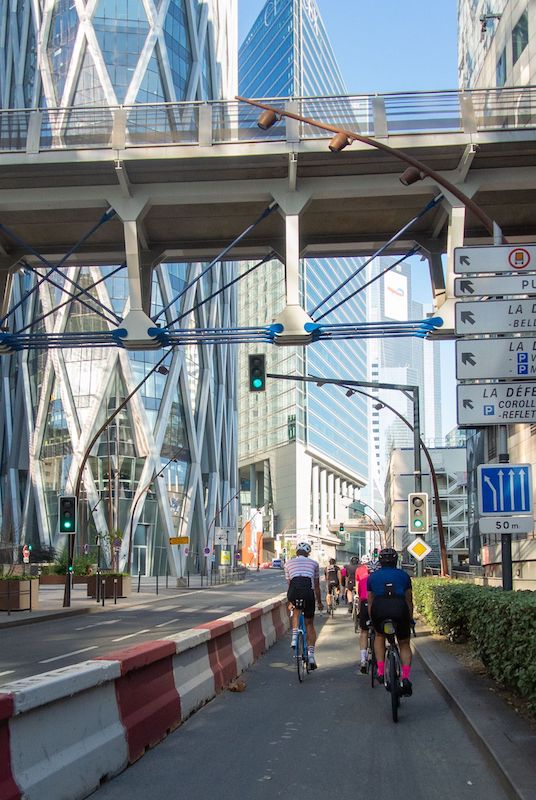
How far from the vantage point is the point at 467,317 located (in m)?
11.0

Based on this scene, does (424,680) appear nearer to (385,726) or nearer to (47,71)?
(385,726)

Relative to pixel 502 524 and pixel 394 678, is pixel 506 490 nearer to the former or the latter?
pixel 502 524

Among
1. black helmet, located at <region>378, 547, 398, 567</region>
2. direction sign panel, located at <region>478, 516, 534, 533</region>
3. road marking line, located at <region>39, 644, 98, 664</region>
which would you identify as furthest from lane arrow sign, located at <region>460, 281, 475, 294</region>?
road marking line, located at <region>39, 644, 98, 664</region>

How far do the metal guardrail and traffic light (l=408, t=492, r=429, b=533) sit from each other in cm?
1022

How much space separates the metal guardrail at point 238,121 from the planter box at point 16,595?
576 inches

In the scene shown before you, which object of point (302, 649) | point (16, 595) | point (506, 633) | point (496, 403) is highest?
point (496, 403)

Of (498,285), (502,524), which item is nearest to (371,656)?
(502,524)

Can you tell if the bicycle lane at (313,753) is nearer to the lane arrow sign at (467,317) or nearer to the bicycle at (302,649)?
the bicycle at (302,649)

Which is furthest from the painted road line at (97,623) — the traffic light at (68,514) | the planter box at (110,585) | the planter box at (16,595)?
the planter box at (110,585)

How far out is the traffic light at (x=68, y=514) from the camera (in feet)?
96.2

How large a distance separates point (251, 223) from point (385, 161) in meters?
3.63

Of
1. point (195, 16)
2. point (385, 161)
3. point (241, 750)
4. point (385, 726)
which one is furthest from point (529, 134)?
point (195, 16)

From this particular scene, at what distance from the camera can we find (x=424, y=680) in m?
11.6

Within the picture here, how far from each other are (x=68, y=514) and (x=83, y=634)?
390 inches
